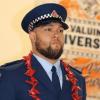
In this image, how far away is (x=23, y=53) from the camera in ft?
6.89

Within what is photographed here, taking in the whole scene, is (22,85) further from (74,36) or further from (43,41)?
(74,36)

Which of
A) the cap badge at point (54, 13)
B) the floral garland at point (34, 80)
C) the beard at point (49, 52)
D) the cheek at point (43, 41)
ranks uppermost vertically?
the cap badge at point (54, 13)

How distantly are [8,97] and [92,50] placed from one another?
847mm

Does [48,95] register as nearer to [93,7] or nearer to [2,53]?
[2,53]

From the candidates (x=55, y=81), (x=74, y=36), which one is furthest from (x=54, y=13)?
(x=74, y=36)

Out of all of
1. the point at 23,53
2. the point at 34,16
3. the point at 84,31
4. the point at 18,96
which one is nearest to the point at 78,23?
the point at 84,31

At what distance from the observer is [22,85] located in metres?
1.47

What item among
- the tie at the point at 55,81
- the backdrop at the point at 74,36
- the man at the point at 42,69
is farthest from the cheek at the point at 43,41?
the backdrop at the point at 74,36

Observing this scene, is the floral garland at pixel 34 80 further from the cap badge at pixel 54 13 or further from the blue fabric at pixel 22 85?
the cap badge at pixel 54 13

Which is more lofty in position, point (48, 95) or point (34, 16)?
point (34, 16)

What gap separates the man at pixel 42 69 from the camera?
1455 millimetres

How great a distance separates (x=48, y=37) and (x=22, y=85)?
0.20m

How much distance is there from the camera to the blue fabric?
1.44 m

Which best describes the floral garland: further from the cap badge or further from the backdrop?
the backdrop
